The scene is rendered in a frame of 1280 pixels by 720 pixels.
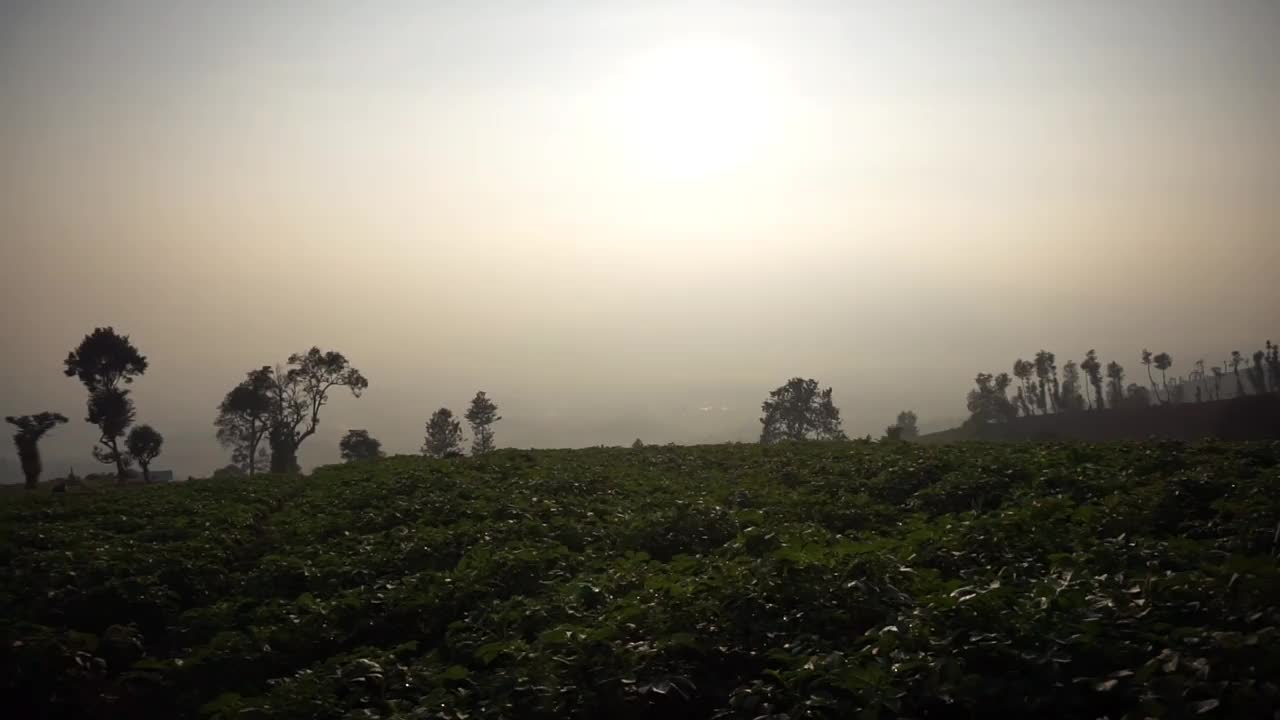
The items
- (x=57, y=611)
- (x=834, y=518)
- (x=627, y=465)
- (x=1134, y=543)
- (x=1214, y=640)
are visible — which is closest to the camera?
(x=1214, y=640)

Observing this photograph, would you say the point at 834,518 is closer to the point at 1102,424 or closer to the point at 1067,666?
the point at 1067,666

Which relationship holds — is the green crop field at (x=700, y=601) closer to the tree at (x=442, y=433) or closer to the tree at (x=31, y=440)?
the tree at (x=31, y=440)

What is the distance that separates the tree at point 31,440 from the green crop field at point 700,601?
34.4 meters

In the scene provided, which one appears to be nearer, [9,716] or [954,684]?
[954,684]

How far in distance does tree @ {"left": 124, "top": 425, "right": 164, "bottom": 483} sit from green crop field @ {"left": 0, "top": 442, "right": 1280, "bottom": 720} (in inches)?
2329

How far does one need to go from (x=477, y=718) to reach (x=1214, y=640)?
19.7 ft

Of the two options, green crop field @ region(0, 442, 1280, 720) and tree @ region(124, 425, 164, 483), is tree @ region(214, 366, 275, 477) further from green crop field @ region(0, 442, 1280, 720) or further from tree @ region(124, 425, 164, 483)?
green crop field @ region(0, 442, 1280, 720)

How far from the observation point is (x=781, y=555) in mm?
8688

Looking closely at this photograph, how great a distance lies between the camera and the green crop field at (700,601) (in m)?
5.87

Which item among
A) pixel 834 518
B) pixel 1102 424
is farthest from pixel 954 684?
pixel 1102 424

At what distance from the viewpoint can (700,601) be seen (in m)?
8.19

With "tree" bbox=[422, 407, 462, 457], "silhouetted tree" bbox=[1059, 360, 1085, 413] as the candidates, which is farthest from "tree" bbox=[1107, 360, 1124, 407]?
"tree" bbox=[422, 407, 462, 457]

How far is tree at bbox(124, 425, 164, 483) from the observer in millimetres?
68125

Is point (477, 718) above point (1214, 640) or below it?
below
